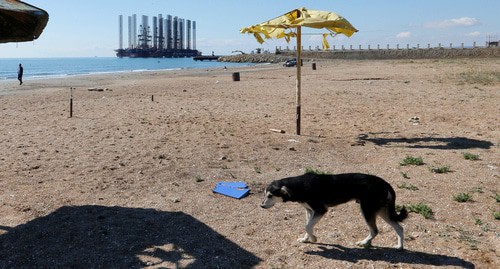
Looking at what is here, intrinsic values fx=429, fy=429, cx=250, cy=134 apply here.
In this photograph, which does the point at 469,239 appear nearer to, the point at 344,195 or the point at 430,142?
the point at 344,195

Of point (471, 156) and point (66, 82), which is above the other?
point (66, 82)

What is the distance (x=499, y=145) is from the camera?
34.0 feet

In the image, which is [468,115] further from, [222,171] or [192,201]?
[192,201]

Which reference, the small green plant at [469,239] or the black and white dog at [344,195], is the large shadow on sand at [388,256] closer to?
the black and white dog at [344,195]

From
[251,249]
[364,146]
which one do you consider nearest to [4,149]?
[251,249]

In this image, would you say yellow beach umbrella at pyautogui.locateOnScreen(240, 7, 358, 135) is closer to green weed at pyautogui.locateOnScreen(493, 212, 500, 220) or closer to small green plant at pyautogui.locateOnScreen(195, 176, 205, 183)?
small green plant at pyautogui.locateOnScreen(195, 176, 205, 183)

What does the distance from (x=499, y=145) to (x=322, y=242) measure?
710 cm

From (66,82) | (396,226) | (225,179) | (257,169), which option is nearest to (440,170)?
(257,169)

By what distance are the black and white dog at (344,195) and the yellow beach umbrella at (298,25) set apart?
20.6 ft

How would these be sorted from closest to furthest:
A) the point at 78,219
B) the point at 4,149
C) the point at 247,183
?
the point at 78,219, the point at 247,183, the point at 4,149

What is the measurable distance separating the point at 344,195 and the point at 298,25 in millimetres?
6715

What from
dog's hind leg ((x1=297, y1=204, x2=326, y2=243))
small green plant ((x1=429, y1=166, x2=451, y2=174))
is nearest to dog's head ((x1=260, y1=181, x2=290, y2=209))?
dog's hind leg ((x1=297, y1=204, x2=326, y2=243))

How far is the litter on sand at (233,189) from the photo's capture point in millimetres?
7131

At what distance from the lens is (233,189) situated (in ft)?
24.0
